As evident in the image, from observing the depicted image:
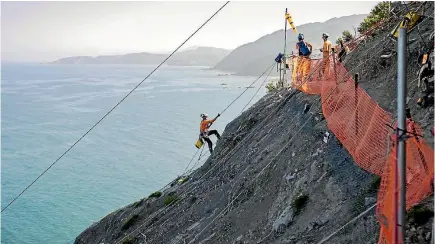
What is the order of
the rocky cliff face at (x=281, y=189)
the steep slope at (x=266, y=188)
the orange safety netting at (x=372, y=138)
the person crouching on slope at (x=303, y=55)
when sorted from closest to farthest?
the orange safety netting at (x=372, y=138) < the rocky cliff face at (x=281, y=189) < the steep slope at (x=266, y=188) < the person crouching on slope at (x=303, y=55)

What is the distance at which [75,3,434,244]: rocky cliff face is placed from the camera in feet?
31.1

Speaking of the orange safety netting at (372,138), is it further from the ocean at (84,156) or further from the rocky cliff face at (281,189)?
the ocean at (84,156)

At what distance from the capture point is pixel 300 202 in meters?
10.8

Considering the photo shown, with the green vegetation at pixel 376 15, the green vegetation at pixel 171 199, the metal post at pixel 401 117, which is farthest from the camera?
the green vegetation at pixel 376 15

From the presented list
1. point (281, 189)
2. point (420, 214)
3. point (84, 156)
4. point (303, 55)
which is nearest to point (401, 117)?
point (420, 214)

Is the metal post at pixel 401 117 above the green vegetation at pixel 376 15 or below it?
below

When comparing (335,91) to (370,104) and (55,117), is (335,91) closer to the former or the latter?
(370,104)

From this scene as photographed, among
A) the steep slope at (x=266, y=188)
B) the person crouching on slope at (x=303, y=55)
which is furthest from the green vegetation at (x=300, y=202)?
the person crouching on slope at (x=303, y=55)

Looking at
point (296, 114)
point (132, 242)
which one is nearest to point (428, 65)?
point (296, 114)

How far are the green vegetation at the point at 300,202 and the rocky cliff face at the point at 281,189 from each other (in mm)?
26

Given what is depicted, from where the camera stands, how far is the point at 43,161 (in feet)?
207

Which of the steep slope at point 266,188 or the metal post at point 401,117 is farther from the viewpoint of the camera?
the steep slope at point 266,188

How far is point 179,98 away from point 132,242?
98555 millimetres

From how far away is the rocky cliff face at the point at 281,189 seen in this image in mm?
9477
